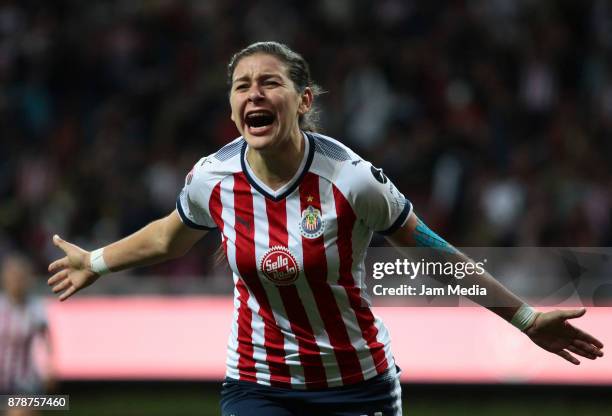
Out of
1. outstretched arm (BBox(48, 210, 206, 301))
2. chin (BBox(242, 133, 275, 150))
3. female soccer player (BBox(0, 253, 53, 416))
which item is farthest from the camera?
female soccer player (BBox(0, 253, 53, 416))

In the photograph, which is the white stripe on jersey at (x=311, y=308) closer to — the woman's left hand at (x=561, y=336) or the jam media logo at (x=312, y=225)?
the jam media logo at (x=312, y=225)

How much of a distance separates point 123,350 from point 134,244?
4.96 meters

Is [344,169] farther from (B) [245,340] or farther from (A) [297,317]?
(B) [245,340]

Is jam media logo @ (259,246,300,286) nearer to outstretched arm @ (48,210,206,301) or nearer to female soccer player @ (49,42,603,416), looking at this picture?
female soccer player @ (49,42,603,416)

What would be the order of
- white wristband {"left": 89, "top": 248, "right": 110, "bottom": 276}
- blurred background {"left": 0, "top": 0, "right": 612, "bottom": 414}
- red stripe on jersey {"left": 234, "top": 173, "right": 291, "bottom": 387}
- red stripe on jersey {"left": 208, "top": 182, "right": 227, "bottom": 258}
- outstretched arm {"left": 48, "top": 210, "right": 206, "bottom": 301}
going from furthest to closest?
1. blurred background {"left": 0, "top": 0, "right": 612, "bottom": 414}
2. white wristband {"left": 89, "top": 248, "right": 110, "bottom": 276}
3. outstretched arm {"left": 48, "top": 210, "right": 206, "bottom": 301}
4. red stripe on jersey {"left": 208, "top": 182, "right": 227, "bottom": 258}
5. red stripe on jersey {"left": 234, "top": 173, "right": 291, "bottom": 387}

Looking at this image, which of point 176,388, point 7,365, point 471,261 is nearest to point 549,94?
point 176,388

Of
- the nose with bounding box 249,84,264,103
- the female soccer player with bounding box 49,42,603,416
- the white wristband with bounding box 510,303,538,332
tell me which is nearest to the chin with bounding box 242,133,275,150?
the female soccer player with bounding box 49,42,603,416

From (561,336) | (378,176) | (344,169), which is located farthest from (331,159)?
(561,336)

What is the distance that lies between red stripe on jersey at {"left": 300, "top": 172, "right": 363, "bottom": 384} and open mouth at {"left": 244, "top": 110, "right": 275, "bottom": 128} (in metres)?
0.23

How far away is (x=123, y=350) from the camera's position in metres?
9.19

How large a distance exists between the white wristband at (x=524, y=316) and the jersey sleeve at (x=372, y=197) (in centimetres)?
54

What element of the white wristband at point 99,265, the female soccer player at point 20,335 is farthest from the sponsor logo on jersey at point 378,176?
the female soccer player at point 20,335

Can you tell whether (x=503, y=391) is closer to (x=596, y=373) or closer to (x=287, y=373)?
(x=596, y=373)

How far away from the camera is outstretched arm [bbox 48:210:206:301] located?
14.2ft
